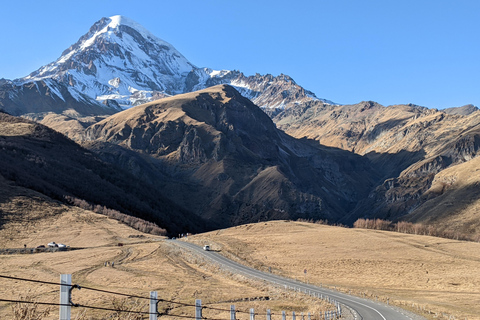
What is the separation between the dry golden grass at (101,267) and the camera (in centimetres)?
5366

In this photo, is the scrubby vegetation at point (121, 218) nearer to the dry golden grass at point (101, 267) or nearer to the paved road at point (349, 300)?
the dry golden grass at point (101, 267)

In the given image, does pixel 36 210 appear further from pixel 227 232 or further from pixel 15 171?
pixel 227 232

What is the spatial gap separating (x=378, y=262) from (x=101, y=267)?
5297 centimetres

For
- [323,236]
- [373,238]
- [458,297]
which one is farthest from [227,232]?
[458,297]

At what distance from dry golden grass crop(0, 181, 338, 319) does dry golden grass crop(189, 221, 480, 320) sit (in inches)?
547

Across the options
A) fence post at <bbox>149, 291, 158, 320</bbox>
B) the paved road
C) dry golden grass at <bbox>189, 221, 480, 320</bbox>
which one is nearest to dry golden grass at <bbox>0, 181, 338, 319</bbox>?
fence post at <bbox>149, 291, 158, 320</bbox>

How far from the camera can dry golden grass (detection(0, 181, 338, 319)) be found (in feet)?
176

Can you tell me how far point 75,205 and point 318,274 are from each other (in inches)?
3899

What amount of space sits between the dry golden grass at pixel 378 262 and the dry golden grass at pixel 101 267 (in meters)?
13.9

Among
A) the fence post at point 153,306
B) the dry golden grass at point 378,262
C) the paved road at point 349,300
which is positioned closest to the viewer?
the fence post at point 153,306

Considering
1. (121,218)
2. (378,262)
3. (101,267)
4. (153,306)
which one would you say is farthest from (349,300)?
(121,218)

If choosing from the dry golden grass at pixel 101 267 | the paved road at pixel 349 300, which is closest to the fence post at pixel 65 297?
the dry golden grass at pixel 101 267

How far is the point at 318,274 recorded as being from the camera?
91.6 m

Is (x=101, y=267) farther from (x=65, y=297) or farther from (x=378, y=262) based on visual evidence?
(x=65, y=297)
